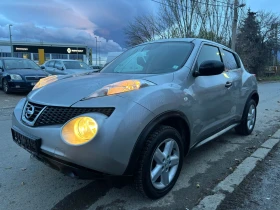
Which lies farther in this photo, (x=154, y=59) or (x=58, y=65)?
(x=58, y=65)

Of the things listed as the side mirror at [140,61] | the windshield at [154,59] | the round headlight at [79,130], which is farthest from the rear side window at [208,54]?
the round headlight at [79,130]

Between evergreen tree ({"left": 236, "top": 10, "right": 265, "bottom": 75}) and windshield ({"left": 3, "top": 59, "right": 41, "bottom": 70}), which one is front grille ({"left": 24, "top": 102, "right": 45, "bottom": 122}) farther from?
evergreen tree ({"left": 236, "top": 10, "right": 265, "bottom": 75})

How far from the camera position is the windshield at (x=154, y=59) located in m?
3.36

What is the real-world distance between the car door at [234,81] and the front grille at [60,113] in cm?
234

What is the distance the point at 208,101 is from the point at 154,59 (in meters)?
0.89

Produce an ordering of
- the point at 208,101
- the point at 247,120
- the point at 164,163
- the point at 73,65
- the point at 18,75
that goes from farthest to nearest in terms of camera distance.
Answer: the point at 73,65 → the point at 18,75 → the point at 247,120 → the point at 208,101 → the point at 164,163

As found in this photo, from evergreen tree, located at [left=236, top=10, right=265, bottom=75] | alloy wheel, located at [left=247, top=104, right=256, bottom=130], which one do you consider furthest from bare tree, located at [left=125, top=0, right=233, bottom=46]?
alloy wheel, located at [left=247, top=104, right=256, bottom=130]

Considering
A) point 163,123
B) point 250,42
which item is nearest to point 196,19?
point 250,42

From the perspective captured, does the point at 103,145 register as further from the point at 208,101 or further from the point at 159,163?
the point at 208,101

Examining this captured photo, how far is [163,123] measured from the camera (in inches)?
110

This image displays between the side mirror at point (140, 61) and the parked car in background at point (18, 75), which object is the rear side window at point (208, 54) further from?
the parked car in background at point (18, 75)

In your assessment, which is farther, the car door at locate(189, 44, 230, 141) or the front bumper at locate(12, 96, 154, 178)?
the car door at locate(189, 44, 230, 141)

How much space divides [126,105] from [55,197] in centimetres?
134

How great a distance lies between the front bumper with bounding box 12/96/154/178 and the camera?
2234mm
